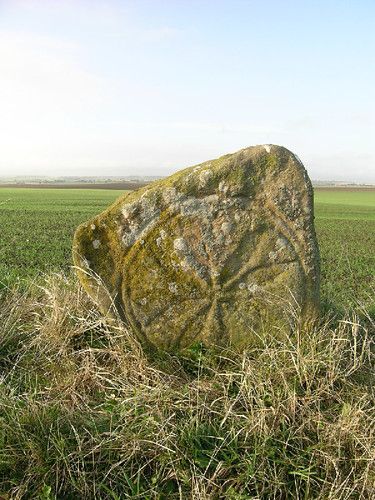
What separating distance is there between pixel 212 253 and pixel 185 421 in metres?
1.71

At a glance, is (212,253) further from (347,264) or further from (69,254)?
(69,254)

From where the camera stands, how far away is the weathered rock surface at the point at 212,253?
487cm

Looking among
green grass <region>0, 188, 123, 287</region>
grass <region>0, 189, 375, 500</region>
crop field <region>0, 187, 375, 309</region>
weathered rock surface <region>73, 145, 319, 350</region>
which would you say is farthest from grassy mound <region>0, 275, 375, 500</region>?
green grass <region>0, 188, 123, 287</region>

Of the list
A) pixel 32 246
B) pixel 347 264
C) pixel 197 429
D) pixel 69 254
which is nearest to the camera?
pixel 197 429

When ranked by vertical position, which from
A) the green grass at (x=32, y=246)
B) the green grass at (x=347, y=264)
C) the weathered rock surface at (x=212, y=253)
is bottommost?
the green grass at (x=347, y=264)

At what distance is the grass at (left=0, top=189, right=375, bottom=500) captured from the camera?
11.4 ft

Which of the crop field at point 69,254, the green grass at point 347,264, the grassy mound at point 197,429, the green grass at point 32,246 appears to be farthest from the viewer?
the green grass at point 32,246

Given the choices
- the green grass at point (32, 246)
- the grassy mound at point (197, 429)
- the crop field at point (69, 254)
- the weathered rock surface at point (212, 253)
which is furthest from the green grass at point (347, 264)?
the green grass at point (32, 246)

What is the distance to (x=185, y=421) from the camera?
3.78 metres

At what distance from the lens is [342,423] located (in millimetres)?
Result: 3725

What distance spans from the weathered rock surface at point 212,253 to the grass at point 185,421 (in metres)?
0.27

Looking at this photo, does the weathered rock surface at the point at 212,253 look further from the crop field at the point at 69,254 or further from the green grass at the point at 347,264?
the crop field at the point at 69,254

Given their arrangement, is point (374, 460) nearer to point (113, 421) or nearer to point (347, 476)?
point (347, 476)

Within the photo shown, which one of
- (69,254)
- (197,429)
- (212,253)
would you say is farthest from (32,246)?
(197,429)
